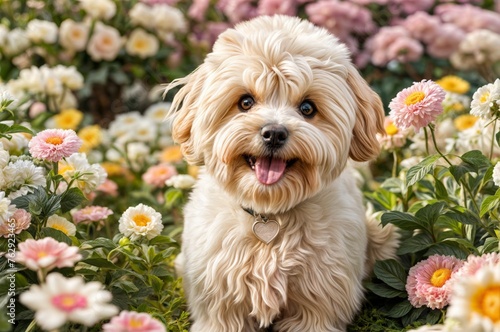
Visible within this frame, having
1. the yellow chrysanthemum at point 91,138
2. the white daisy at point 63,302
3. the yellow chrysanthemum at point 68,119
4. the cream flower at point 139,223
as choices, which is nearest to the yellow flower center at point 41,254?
the white daisy at point 63,302

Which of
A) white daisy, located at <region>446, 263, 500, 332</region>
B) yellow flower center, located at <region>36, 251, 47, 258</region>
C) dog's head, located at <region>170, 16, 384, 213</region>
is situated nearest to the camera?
white daisy, located at <region>446, 263, 500, 332</region>

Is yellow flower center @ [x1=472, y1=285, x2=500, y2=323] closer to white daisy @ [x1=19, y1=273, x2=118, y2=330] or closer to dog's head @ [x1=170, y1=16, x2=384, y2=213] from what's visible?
dog's head @ [x1=170, y1=16, x2=384, y2=213]

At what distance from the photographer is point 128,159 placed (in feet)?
14.5

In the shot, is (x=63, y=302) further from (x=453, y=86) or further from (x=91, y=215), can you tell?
(x=453, y=86)

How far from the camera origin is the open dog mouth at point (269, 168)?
243cm

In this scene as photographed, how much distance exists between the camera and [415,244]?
2.93 meters

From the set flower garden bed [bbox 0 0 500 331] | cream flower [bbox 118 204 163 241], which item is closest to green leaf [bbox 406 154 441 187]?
flower garden bed [bbox 0 0 500 331]

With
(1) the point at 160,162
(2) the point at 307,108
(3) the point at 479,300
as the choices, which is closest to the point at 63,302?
(3) the point at 479,300

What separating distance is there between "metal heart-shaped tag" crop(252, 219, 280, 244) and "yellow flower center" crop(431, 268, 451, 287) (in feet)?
2.02

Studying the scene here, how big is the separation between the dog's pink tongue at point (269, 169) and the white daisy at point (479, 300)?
80 cm

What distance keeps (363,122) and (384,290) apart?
73 cm

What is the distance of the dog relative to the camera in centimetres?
244

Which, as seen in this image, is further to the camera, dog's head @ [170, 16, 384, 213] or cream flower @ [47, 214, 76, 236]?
cream flower @ [47, 214, 76, 236]

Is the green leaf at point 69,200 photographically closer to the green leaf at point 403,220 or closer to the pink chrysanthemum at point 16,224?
the pink chrysanthemum at point 16,224
